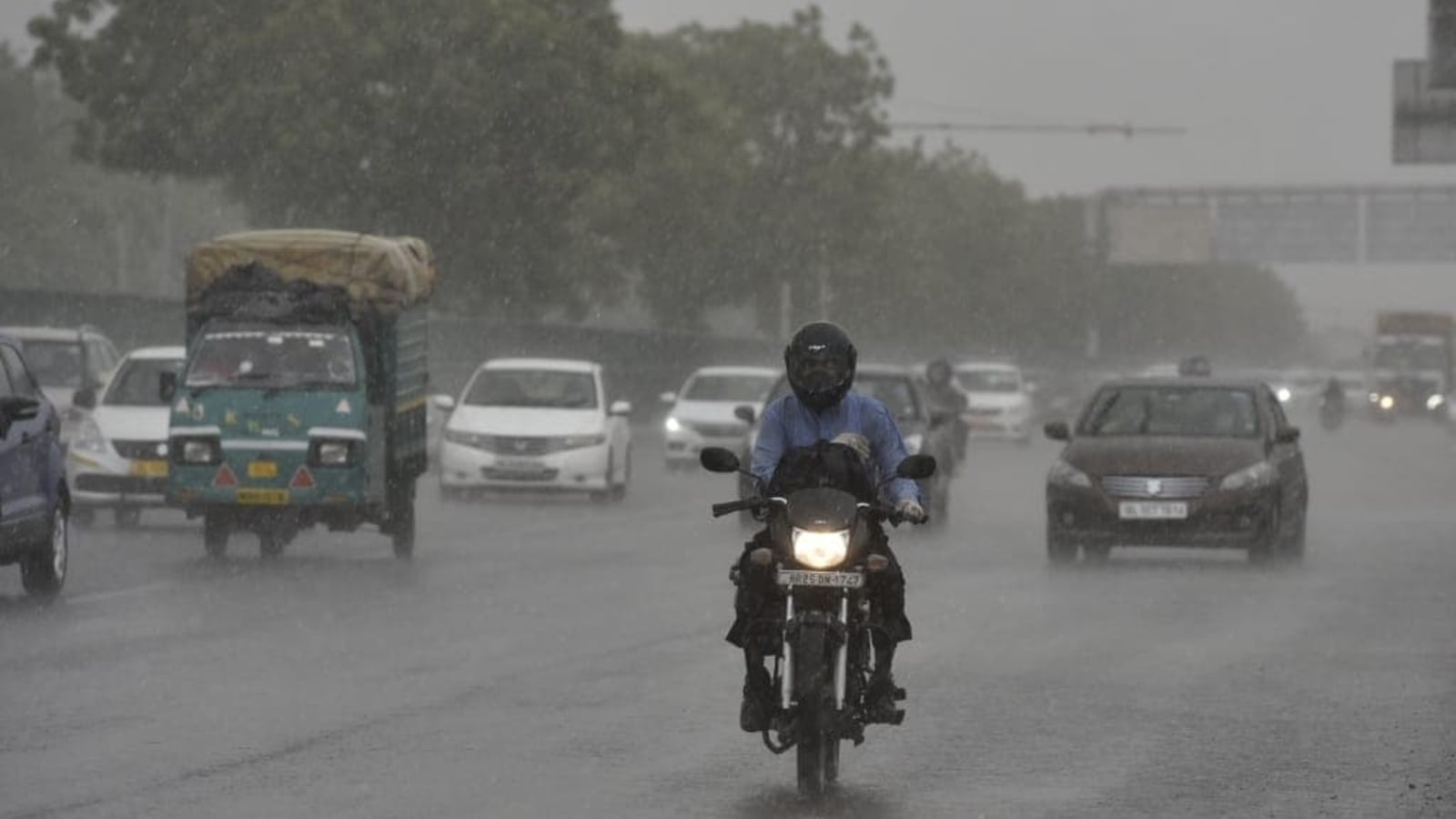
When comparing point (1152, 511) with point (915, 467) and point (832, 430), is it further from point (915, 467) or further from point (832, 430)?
point (915, 467)

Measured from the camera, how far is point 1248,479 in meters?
25.0

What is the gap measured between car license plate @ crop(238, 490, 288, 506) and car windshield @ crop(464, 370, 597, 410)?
1192 cm

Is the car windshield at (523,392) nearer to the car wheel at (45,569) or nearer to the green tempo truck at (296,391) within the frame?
the green tempo truck at (296,391)

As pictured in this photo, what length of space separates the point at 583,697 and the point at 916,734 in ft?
6.13

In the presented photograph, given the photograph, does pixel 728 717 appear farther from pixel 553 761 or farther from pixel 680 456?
pixel 680 456

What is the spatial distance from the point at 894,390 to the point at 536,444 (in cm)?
407

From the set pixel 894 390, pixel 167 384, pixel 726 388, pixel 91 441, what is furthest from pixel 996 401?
pixel 167 384

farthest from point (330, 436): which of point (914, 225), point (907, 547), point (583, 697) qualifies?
point (914, 225)

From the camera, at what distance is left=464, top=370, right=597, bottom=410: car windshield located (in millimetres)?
36188

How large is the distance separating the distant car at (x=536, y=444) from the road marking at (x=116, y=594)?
490 inches

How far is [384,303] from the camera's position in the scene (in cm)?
2564

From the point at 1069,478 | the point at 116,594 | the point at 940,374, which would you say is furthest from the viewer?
the point at 940,374

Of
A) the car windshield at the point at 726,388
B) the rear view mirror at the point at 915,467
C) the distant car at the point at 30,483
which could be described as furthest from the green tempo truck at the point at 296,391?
the car windshield at the point at 726,388

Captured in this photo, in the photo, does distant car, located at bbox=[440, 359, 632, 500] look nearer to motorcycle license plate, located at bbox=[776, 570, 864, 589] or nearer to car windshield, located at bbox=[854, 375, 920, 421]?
car windshield, located at bbox=[854, 375, 920, 421]
